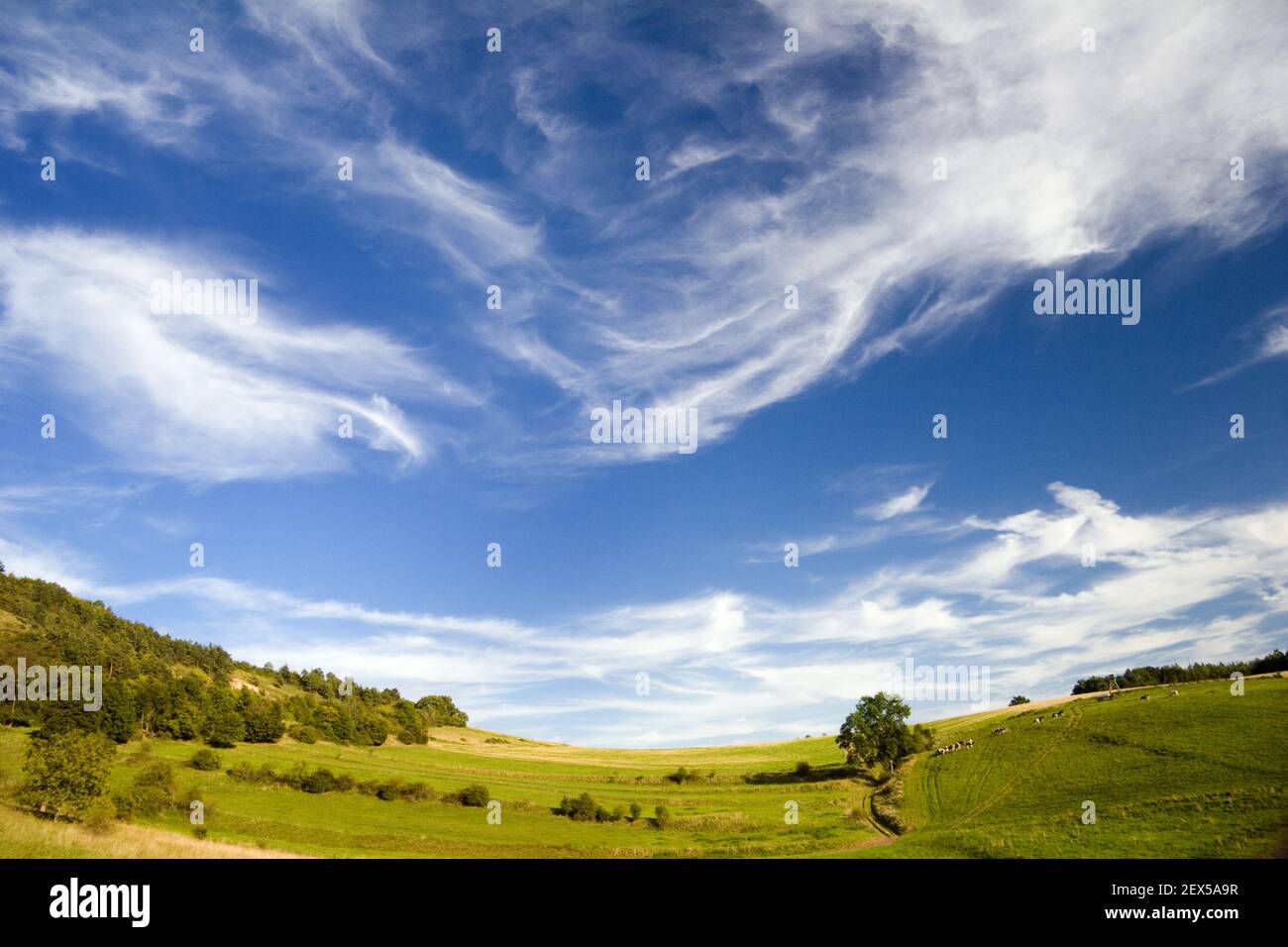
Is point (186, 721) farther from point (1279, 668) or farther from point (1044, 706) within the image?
point (1279, 668)

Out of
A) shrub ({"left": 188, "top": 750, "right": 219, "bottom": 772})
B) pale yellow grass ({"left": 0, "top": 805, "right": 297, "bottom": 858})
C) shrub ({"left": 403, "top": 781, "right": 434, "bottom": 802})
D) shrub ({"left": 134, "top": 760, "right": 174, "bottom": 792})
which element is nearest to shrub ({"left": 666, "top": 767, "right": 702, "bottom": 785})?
shrub ({"left": 403, "top": 781, "right": 434, "bottom": 802})

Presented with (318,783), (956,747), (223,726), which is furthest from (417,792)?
(956,747)

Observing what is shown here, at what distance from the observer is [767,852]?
8444 centimetres

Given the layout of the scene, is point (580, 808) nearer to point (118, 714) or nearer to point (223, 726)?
point (223, 726)

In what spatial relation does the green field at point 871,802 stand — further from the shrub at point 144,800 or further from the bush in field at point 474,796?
the bush in field at point 474,796

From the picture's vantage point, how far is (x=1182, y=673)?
165500 mm

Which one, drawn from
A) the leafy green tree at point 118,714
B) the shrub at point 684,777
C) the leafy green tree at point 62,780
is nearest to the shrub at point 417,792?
the shrub at point 684,777

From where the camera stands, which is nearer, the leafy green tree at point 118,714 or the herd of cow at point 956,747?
the herd of cow at point 956,747

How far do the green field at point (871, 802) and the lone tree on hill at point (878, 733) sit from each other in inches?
A: 199

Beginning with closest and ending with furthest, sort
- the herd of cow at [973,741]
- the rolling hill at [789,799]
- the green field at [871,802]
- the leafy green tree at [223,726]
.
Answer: the rolling hill at [789,799], the green field at [871,802], the herd of cow at [973,741], the leafy green tree at [223,726]

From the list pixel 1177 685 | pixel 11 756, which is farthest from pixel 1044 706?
pixel 11 756

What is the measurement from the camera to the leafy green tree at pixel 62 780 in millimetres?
69250

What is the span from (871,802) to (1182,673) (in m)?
103
